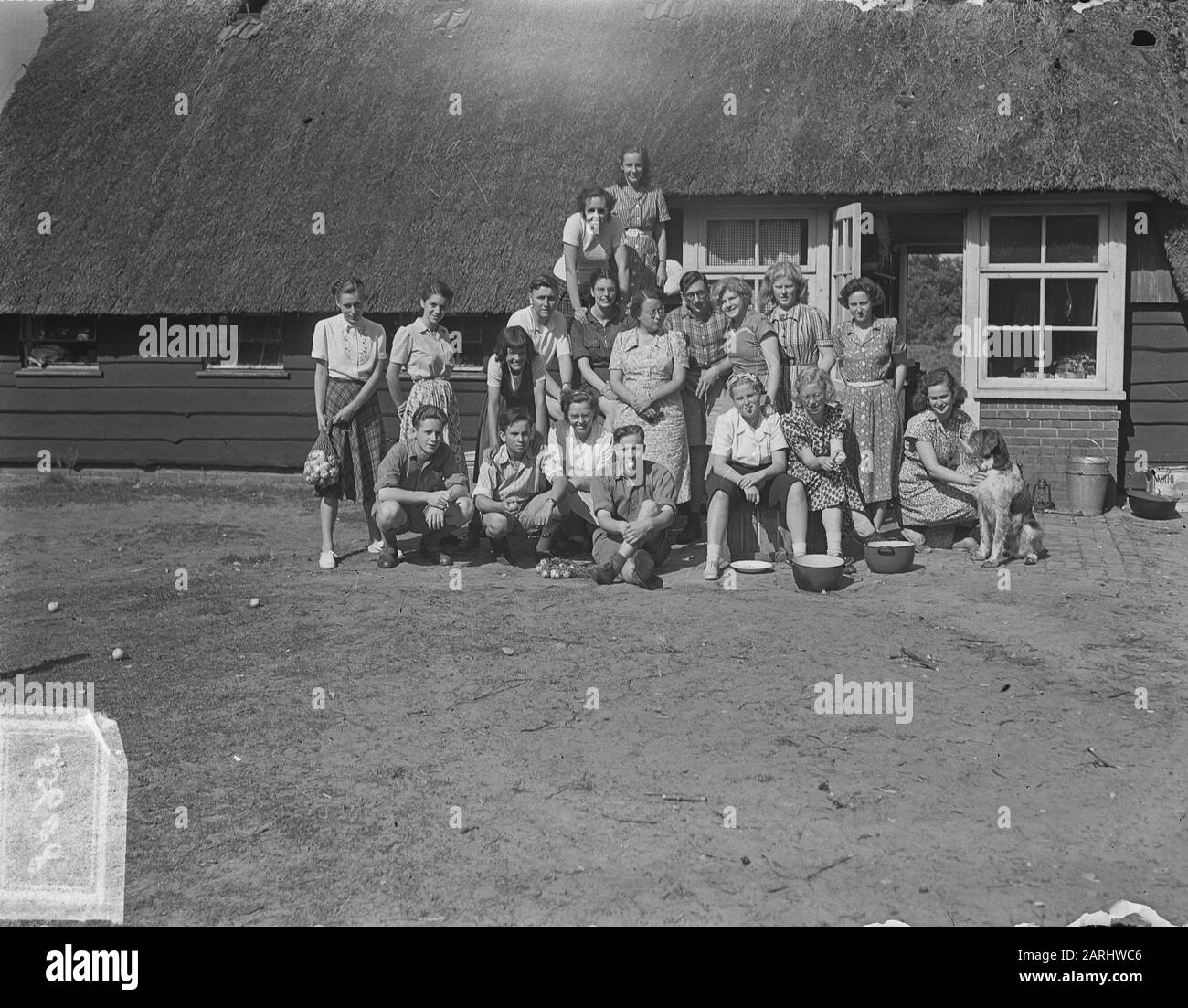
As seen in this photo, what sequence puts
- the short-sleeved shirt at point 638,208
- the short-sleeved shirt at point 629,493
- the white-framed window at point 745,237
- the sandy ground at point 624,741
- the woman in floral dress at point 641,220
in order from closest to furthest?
the sandy ground at point 624,741 < the short-sleeved shirt at point 629,493 < the woman in floral dress at point 641,220 < the short-sleeved shirt at point 638,208 < the white-framed window at point 745,237

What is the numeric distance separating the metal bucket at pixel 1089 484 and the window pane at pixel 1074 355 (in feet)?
2.85

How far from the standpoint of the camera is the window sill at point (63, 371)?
1345cm

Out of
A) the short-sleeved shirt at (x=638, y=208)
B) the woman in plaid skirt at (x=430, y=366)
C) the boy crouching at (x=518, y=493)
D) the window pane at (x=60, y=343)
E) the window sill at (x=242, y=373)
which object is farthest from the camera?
the window pane at (x=60, y=343)

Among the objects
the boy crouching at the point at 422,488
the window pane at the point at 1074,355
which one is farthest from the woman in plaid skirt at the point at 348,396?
the window pane at the point at 1074,355

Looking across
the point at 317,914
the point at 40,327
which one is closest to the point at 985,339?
the point at 317,914

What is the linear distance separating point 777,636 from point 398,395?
3607 mm

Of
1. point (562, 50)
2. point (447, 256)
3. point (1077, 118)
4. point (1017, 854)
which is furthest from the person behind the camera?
point (562, 50)

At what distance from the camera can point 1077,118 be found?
10.6 meters

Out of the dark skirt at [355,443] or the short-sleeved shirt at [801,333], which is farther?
the short-sleeved shirt at [801,333]

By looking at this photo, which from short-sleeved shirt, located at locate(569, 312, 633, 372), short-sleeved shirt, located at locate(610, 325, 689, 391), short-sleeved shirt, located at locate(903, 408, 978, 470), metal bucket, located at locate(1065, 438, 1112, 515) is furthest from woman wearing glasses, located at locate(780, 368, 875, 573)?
metal bucket, located at locate(1065, 438, 1112, 515)

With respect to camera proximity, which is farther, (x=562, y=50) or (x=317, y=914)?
(x=562, y=50)

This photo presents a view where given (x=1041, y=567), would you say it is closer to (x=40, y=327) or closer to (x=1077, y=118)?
(x=1077, y=118)

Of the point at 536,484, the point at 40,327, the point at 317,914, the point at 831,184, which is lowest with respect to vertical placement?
the point at 317,914

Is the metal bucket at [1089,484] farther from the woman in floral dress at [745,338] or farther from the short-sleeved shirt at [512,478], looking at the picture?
the short-sleeved shirt at [512,478]
